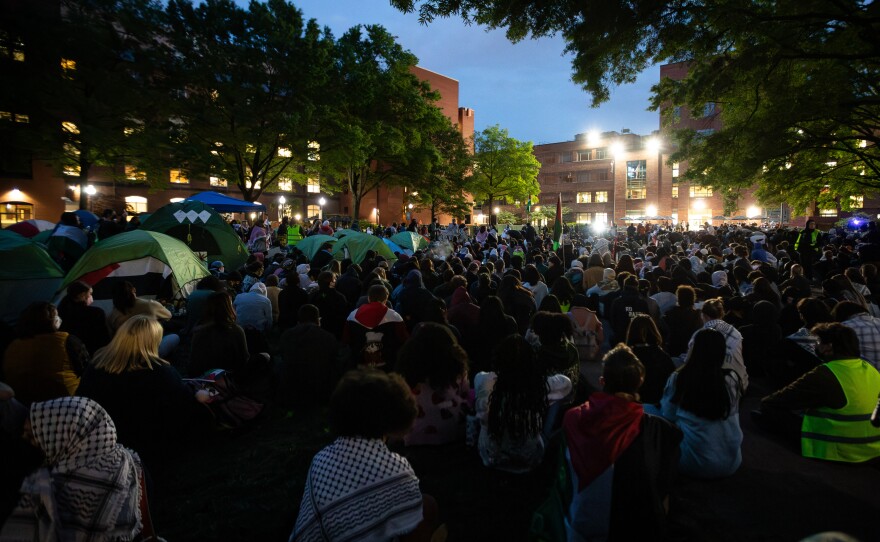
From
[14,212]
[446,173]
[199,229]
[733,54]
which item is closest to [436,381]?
[733,54]

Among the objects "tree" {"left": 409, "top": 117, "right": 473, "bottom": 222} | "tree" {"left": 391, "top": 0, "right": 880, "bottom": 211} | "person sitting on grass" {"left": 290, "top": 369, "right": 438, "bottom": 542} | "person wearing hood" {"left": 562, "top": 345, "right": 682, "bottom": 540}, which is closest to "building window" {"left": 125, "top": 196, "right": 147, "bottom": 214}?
"tree" {"left": 409, "top": 117, "right": 473, "bottom": 222}

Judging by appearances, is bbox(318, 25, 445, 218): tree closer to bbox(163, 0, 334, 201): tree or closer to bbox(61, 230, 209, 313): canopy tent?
bbox(163, 0, 334, 201): tree

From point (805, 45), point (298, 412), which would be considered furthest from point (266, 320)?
point (805, 45)

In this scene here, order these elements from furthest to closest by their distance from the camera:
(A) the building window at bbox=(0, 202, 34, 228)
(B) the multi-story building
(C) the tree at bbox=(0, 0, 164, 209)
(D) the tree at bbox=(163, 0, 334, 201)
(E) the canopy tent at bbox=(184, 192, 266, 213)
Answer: (A) the building window at bbox=(0, 202, 34, 228) < (D) the tree at bbox=(163, 0, 334, 201) < (E) the canopy tent at bbox=(184, 192, 266, 213) < (C) the tree at bbox=(0, 0, 164, 209) < (B) the multi-story building

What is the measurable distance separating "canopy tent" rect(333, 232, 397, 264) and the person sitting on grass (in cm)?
1248

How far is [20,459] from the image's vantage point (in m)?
2.41

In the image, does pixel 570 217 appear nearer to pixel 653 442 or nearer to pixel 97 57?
pixel 97 57

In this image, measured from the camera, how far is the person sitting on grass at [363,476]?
7.41 ft

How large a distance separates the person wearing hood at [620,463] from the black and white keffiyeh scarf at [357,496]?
3.90 feet

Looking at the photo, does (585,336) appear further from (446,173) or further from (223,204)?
(446,173)

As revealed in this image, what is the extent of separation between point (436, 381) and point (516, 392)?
0.94 meters

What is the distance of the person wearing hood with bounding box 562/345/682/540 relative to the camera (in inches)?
114

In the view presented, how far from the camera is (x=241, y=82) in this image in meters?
22.5

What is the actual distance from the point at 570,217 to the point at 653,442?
7825 centimetres
